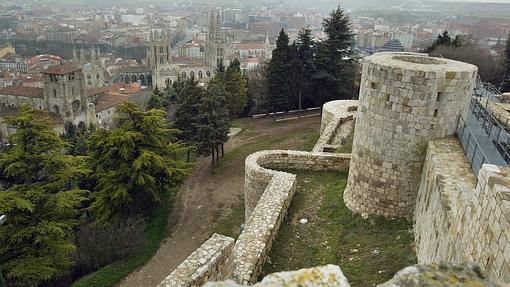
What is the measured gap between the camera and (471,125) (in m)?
8.84

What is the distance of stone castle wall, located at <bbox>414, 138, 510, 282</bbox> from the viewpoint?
154 inches

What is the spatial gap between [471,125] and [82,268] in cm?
1360

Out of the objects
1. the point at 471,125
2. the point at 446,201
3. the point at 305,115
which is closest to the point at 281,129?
the point at 305,115

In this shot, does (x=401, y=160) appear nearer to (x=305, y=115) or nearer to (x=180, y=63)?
(x=305, y=115)

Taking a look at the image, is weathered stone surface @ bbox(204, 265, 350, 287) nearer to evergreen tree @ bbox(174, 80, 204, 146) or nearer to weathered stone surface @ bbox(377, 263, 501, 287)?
weathered stone surface @ bbox(377, 263, 501, 287)

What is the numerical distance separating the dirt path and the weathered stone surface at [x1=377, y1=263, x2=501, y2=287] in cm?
1155

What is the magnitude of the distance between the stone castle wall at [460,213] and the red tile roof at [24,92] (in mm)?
65262

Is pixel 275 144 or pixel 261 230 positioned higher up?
pixel 261 230

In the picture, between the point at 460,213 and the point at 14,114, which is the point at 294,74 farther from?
the point at 14,114

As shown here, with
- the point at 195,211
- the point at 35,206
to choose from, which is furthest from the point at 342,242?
the point at 195,211

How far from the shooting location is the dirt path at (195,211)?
526 inches

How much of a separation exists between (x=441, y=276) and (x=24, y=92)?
239 ft

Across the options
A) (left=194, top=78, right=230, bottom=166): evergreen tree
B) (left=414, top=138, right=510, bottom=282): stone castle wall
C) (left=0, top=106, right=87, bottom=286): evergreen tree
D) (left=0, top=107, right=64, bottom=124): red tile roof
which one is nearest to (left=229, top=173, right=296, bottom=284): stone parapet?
(left=414, top=138, right=510, bottom=282): stone castle wall

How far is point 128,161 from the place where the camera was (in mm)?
15305
